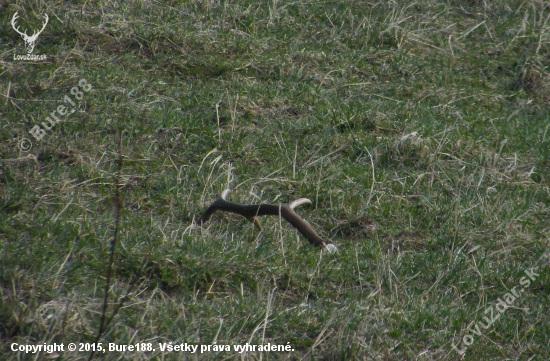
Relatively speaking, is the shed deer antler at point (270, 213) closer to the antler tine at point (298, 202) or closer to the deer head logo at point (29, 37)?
the antler tine at point (298, 202)

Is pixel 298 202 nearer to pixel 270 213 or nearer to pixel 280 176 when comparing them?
pixel 270 213

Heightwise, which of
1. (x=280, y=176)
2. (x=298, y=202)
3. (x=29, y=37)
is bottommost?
(x=280, y=176)

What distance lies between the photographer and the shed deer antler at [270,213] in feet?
12.7

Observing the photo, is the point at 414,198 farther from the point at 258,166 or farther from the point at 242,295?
the point at 242,295

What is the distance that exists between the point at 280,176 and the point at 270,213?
27.1 inches

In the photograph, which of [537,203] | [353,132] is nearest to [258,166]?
[353,132]

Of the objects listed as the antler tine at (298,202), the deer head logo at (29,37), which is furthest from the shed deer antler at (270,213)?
the deer head logo at (29,37)

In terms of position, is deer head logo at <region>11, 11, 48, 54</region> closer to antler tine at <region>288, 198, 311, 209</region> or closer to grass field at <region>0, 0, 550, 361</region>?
grass field at <region>0, 0, 550, 361</region>

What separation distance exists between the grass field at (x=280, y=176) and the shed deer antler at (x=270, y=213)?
80mm

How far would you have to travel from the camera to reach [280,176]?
455 cm

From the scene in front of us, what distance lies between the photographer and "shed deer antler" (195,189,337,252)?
152 inches

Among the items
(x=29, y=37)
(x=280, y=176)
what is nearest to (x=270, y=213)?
(x=280, y=176)

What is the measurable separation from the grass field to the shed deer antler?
80mm

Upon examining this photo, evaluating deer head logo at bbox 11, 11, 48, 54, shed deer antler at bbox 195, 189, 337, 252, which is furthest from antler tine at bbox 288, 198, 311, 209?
deer head logo at bbox 11, 11, 48, 54
